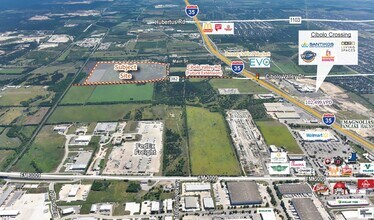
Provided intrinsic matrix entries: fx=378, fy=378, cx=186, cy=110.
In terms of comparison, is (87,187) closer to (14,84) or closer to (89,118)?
(89,118)

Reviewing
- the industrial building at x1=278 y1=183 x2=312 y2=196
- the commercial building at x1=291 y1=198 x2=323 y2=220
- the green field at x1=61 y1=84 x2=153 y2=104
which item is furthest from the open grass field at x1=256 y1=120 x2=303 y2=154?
the green field at x1=61 y1=84 x2=153 y2=104

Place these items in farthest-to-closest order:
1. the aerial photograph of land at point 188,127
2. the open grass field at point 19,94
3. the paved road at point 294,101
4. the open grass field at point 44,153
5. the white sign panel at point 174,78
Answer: the white sign panel at point 174,78, the open grass field at point 19,94, the paved road at point 294,101, the open grass field at point 44,153, the aerial photograph of land at point 188,127

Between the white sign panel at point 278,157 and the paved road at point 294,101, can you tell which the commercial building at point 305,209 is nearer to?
the white sign panel at point 278,157

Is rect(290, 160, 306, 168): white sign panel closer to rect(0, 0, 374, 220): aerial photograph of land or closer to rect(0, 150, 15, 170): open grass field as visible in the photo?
rect(0, 0, 374, 220): aerial photograph of land

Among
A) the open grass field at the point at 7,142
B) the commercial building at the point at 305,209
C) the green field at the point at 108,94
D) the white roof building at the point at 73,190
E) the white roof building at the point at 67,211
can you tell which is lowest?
the commercial building at the point at 305,209

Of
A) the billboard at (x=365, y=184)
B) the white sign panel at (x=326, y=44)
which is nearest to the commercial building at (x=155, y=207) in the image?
the billboard at (x=365, y=184)

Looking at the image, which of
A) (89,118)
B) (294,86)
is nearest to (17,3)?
(89,118)
